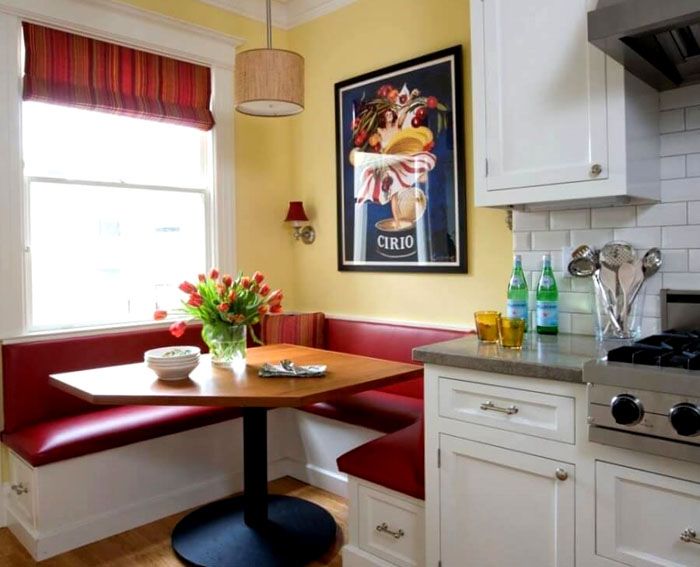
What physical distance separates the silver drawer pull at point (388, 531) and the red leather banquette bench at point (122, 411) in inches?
6.5

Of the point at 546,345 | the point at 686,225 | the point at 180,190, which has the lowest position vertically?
the point at 546,345

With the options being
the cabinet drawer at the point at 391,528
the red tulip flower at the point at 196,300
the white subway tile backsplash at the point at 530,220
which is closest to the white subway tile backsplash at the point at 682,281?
the white subway tile backsplash at the point at 530,220

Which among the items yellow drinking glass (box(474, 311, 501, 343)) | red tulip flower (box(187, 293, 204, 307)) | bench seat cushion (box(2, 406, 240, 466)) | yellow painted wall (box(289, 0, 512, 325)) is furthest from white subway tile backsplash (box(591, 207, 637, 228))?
bench seat cushion (box(2, 406, 240, 466))

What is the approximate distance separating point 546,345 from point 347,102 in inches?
88.3

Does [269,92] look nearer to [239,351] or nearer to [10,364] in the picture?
[239,351]

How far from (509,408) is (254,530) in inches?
56.3

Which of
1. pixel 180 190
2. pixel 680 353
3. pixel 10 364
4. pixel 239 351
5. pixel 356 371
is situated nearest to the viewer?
pixel 680 353

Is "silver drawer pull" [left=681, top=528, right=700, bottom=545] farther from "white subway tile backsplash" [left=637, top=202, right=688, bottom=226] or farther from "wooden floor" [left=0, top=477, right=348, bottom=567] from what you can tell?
"wooden floor" [left=0, top=477, right=348, bottom=567]

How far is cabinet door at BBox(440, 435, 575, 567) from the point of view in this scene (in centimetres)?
163

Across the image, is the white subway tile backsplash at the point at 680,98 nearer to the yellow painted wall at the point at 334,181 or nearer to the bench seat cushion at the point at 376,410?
the yellow painted wall at the point at 334,181

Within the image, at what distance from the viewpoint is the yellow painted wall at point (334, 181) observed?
301 cm

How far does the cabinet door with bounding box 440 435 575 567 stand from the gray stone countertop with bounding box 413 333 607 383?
0.80ft

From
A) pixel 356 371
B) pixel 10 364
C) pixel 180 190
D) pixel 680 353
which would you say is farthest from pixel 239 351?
pixel 680 353

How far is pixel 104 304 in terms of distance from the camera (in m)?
3.29
